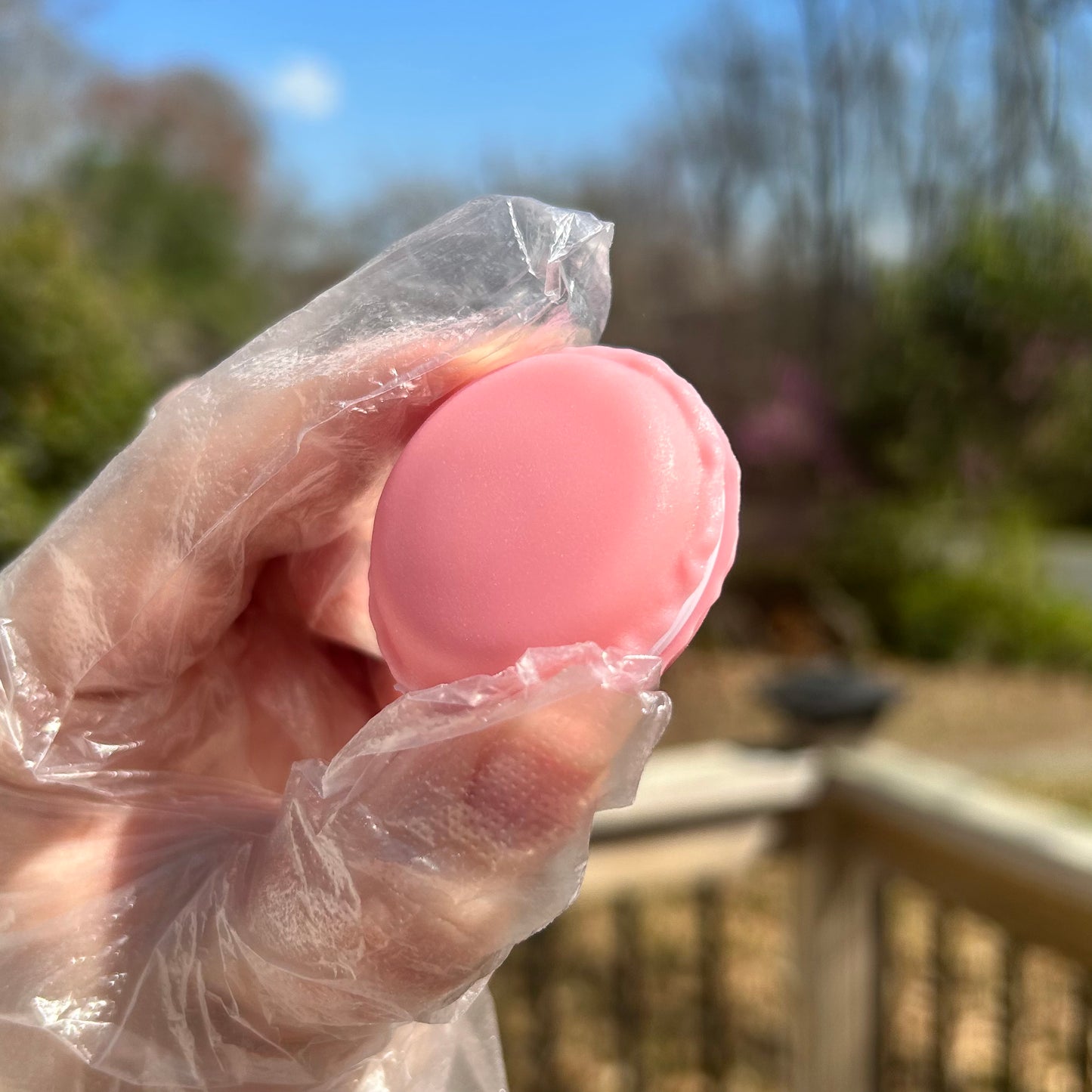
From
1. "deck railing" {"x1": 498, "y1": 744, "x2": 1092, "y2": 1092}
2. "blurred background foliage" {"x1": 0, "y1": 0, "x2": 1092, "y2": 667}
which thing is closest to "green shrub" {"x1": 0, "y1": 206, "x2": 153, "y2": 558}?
"blurred background foliage" {"x1": 0, "y1": 0, "x2": 1092, "y2": 667}

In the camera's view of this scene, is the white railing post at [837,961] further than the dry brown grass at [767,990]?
Yes

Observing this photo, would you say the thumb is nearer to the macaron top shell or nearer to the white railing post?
the macaron top shell

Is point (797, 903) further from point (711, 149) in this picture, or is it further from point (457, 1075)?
point (711, 149)

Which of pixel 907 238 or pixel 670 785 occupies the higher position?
pixel 670 785

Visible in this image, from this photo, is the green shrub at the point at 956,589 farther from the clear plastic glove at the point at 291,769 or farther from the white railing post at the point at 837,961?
the clear plastic glove at the point at 291,769

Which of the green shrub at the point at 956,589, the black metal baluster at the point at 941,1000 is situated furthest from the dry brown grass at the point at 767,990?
the green shrub at the point at 956,589

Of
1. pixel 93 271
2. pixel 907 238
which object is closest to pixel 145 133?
pixel 93 271
